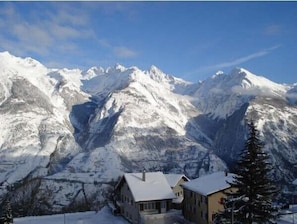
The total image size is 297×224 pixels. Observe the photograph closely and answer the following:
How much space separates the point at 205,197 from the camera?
4869 cm

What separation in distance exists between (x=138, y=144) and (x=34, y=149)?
44176 millimetres

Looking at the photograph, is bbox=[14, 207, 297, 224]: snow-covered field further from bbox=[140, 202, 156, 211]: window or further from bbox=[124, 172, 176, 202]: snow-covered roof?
bbox=[124, 172, 176, 202]: snow-covered roof

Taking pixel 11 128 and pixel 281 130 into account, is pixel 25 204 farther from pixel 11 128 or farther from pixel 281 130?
pixel 281 130

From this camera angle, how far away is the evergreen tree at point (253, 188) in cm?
2944

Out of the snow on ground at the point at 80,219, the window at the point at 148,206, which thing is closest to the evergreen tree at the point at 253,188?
the window at the point at 148,206

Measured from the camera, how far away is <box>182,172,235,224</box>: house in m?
47.9

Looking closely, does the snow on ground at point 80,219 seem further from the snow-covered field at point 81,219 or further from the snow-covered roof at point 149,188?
the snow-covered roof at point 149,188

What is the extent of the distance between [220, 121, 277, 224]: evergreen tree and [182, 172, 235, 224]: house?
14499 millimetres

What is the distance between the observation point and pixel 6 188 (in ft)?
438

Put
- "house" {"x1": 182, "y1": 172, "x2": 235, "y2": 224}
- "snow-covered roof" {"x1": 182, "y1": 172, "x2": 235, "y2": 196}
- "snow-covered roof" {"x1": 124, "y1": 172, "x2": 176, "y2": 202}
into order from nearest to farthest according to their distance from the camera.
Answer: "snow-covered roof" {"x1": 182, "y1": 172, "x2": 235, "y2": 196}, "house" {"x1": 182, "y1": 172, "x2": 235, "y2": 224}, "snow-covered roof" {"x1": 124, "y1": 172, "x2": 176, "y2": 202}

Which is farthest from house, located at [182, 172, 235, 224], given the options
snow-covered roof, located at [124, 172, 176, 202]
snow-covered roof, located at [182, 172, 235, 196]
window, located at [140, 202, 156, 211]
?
window, located at [140, 202, 156, 211]

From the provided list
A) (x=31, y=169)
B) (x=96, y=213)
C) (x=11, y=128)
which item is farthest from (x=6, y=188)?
(x=96, y=213)

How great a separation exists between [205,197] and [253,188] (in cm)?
1954

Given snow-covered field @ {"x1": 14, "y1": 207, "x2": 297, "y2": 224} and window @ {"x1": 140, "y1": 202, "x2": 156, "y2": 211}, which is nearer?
window @ {"x1": 140, "y1": 202, "x2": 156, "y2": 211}
